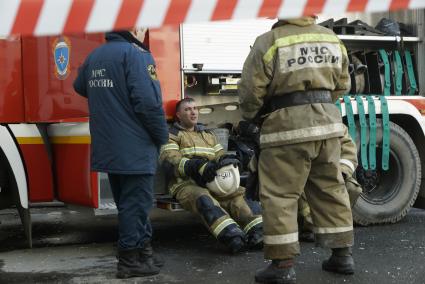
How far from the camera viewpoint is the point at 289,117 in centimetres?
380

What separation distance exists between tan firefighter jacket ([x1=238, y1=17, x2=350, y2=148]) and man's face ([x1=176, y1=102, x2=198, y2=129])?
1.09 meters

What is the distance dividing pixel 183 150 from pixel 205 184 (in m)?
0.36

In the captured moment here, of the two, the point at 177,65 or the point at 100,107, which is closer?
the point at 100,107

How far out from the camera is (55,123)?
16.0 ft

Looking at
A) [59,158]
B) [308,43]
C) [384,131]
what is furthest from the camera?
[384,131]

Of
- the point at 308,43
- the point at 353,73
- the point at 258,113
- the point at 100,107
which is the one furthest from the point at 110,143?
the point at 353,73

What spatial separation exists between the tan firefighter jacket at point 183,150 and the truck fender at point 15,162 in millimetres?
1030

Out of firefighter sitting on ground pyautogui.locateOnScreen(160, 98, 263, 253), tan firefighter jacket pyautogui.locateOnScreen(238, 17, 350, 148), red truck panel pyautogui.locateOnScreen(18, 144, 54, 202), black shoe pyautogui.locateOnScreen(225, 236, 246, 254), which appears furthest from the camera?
red truck panel pyautogui.locateOnScreen(18, 144, 54, 202)

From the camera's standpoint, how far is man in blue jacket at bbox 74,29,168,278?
3.92 m

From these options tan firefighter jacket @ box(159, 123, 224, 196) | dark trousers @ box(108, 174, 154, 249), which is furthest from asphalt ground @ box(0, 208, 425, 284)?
tan firefighter jacket @ box(159, 123, 224, 196)

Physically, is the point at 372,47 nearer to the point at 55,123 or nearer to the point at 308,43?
the point at 308,43

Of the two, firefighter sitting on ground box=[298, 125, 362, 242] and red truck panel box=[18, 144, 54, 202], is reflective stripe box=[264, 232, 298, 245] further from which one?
red truck panel box=[18, 144, 54, 202]

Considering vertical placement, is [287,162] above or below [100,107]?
below

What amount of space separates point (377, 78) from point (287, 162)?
2.32 meters
